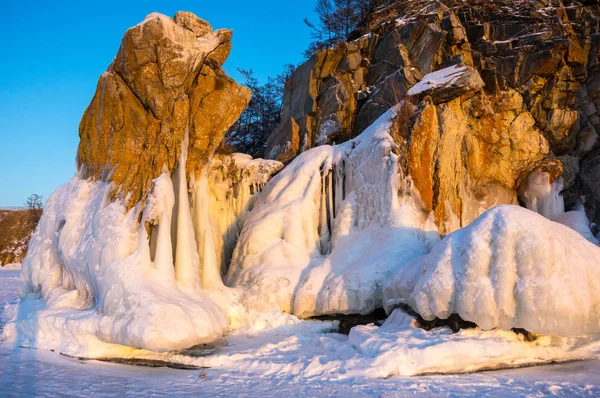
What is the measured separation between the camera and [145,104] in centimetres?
947

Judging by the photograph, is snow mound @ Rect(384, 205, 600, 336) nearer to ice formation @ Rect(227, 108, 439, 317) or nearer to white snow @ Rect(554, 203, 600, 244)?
ice formation @ Rect(227, 108, 439, 317)

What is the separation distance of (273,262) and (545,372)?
604 centimetres

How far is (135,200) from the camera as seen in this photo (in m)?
9.08

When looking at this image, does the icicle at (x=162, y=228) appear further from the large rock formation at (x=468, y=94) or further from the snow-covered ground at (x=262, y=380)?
the large rock formation at (x=468, y=94)

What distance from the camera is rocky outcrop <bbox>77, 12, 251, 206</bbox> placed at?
9188 mm

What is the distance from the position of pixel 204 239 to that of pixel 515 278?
20.9 feet

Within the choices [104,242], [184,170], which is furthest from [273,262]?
[104,242]

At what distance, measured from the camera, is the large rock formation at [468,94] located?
452 inches

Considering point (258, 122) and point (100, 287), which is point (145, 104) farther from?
point (258, 122)

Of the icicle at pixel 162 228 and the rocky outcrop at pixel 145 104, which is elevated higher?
the rocky outcrop at pixel 145 104

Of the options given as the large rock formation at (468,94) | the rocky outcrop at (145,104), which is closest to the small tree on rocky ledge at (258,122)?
the large rock formation at (468,94)

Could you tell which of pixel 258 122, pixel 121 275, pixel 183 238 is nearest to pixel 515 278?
pixel 183 238

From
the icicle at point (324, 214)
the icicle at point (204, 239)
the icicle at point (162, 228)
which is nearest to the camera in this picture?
the icicle at point (162, 228)

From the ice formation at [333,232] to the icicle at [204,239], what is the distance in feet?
2.49
